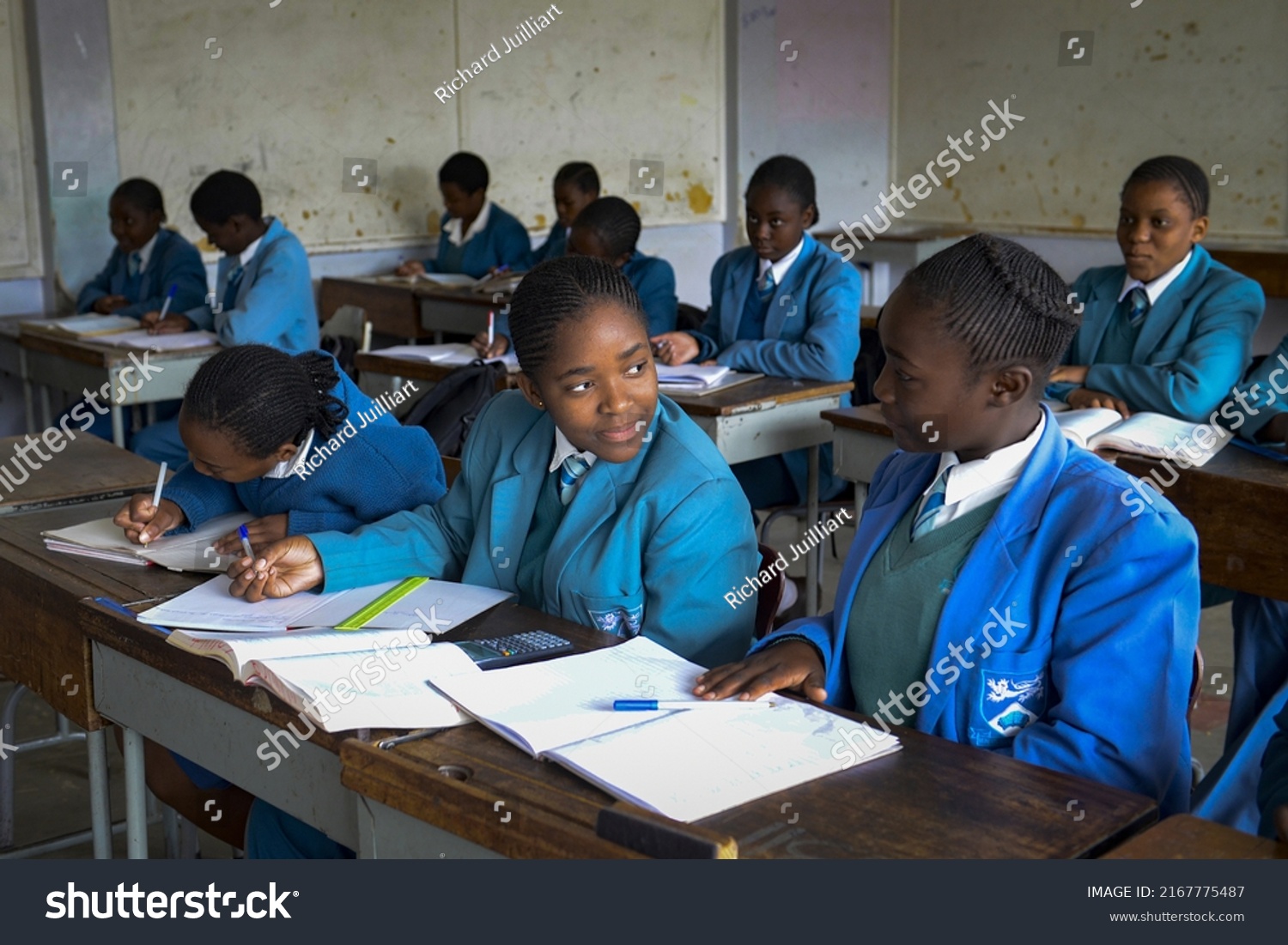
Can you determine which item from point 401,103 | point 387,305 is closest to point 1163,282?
point 387,305

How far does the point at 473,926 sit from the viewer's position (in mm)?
990

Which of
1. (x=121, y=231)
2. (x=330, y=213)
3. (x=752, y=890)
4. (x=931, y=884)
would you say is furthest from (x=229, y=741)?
(x=330, y=213)

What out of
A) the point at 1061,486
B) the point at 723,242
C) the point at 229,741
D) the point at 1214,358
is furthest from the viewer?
the point at 723,242

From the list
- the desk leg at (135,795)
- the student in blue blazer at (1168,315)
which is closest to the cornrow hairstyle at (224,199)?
the student in blue blazer at (1168,315)

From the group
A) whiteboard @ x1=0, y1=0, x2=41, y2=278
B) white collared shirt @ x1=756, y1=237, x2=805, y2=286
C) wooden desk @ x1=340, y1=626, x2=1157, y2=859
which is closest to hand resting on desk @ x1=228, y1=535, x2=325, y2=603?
wooden desk @ x1=340, y1=626, x2=1157, y2=859

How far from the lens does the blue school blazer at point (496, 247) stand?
20.0ft

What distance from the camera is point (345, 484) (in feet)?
6.59

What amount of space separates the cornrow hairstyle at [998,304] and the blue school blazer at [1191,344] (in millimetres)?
1634

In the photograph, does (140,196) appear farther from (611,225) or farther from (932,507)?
(932,507)

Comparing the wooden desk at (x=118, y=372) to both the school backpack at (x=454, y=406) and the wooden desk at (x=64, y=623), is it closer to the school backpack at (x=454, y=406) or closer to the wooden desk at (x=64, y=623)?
the school backpack at (x=454, y=406)

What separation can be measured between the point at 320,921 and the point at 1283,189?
617cm

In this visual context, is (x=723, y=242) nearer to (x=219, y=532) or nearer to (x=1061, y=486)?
(x=219, y=532)

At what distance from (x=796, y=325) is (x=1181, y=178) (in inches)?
43.2

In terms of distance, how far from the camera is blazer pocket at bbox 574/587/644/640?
1643 millimetres
